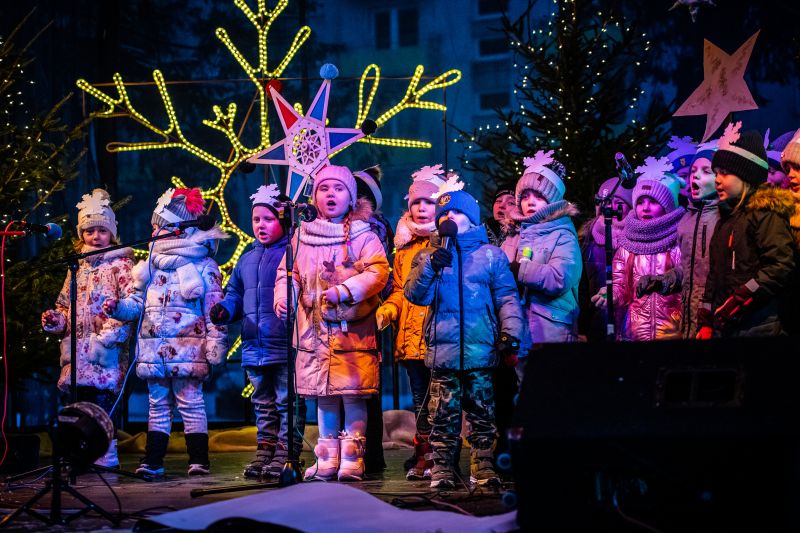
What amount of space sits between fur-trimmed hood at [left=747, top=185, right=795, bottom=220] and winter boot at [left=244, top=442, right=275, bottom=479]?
3455 mm

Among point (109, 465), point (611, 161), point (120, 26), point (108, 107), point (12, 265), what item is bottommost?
point (109, 465)

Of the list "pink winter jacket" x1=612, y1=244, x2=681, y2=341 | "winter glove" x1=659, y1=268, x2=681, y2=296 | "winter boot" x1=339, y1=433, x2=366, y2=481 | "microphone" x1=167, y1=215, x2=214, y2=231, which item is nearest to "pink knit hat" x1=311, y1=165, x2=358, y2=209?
"microphone" x1=167, y1=215, x2=214, y2=231

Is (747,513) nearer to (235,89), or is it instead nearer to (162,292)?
(162,292)

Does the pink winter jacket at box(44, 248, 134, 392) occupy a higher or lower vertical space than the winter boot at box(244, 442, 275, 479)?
higher

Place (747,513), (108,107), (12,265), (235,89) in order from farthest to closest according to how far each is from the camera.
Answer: (235,89), (108,107), (12,265), (747,513)

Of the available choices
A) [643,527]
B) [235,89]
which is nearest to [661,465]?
[643,527]

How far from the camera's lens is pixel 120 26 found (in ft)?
39.9

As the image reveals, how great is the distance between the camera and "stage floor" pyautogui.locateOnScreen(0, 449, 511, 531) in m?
5.11

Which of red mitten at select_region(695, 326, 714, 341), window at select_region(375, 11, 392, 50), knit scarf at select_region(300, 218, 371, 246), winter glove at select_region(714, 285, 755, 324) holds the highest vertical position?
window at select_region(375, 11, 392, 50)

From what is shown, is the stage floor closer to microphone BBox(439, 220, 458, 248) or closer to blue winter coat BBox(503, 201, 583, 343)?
blue winter coat BBox(503, 201, 583, 343)

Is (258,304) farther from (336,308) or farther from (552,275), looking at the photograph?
(552,275)

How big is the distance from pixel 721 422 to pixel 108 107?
8750mm

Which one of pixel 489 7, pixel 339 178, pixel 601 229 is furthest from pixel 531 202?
pixel 489 7

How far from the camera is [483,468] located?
6125mm
